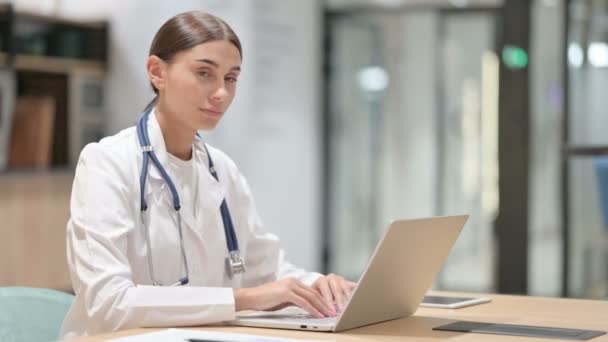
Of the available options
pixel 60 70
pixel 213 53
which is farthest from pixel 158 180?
pixel 60 70

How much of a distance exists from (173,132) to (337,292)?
21.0 inches

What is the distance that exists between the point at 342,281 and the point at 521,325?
0.39 metres

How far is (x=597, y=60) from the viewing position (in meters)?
6.07

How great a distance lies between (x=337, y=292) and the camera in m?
2.09

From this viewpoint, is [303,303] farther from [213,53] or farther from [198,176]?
[213,53]

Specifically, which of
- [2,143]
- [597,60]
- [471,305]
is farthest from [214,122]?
[597,60]

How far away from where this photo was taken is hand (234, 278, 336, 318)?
197 cm

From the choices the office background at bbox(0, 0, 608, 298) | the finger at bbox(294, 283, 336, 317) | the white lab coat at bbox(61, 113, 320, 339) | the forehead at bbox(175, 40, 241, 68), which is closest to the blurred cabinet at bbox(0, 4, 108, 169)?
the office background at bbox(0, 0, 608, 298)

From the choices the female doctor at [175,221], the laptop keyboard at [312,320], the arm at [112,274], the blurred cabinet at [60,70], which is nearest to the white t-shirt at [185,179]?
the female doctor at [175,221]

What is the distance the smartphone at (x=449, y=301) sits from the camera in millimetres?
2227

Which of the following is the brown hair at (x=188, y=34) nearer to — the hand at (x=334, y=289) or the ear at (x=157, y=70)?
the ear at (x=157, y=70)

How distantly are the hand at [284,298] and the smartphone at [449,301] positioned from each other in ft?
1.08

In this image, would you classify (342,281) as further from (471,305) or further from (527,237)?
(527,237)

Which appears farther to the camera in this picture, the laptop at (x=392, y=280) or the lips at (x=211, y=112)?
the lips at (x=211, y=112)
